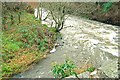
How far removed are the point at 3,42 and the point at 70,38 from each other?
4.53 meters

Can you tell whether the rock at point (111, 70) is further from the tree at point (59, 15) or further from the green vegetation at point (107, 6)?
the green vegetation at point (107, 6)

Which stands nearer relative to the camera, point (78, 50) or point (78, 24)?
point (78, 50)

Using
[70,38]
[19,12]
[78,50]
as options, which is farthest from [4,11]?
[78,50]

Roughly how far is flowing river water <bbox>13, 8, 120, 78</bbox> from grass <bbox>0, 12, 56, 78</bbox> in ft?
1.23

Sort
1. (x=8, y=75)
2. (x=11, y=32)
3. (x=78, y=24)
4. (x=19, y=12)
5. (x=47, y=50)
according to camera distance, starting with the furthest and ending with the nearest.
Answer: (x=78, y=24)
(x=19, y=12)
(x=11, y=32)
(x=47, y=50)
(x=8, y=75)

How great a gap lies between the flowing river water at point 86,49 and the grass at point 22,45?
37 cm

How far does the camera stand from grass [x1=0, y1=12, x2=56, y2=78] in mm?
8758

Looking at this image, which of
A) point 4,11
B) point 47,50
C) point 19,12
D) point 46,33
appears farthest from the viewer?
point 19,12

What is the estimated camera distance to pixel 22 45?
34.3ft

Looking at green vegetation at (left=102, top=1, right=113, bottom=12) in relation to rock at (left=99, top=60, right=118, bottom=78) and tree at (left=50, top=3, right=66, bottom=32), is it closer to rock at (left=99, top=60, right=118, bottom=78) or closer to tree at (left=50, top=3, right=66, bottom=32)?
tree at (left=50, top=3, right=66, bottom=32)

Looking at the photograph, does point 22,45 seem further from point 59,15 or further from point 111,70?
point 111,70

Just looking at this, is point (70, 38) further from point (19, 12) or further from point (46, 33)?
point (19, 12)

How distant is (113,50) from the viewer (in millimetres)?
11070

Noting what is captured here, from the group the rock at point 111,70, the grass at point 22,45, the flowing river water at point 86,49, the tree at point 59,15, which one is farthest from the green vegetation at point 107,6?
the rock at point 111,70
